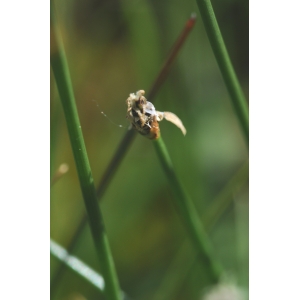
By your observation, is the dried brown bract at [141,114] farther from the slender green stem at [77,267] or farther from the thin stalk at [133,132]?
the slender green stem at [77,267]

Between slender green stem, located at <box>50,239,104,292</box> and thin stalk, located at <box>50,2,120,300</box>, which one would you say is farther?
slender green stem, located at <box>50,239,104,292</box>

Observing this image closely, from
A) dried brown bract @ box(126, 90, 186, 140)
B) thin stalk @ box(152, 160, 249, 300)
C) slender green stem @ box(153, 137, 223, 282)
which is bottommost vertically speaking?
dried brown bract @ box(126, 90, 186, 140)

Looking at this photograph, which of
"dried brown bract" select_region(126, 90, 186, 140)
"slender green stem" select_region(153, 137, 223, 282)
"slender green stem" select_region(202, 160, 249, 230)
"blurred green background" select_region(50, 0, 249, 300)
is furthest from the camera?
"blurred green background" select_region(50, 0, 249, 300)

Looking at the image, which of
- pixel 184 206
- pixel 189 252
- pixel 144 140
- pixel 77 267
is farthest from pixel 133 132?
pixel 144 140

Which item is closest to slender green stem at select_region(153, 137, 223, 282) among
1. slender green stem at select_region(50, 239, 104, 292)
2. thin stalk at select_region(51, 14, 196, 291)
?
thin stalk at select_region(51, 14, 196, 291)

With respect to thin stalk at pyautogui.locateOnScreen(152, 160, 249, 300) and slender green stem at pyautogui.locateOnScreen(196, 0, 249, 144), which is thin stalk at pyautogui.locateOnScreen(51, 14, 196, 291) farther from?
thin stalk at pyautogui.locateOnScreen(152, 160, 249, 300)

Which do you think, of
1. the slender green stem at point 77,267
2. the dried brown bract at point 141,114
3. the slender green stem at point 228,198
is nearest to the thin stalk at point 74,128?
the dried brown bract at point 141,114
